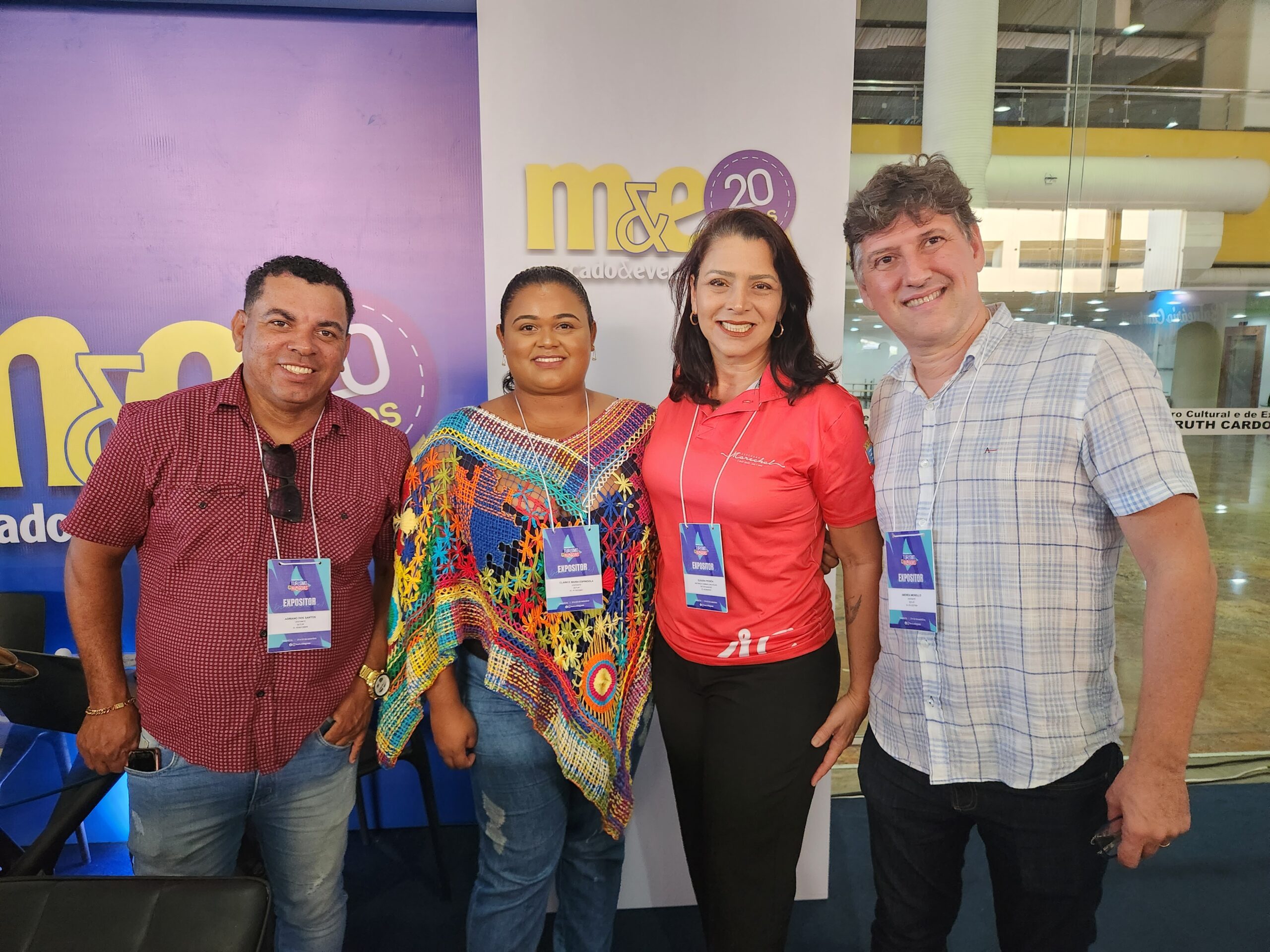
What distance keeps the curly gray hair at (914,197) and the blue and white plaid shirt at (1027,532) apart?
0.24 metres

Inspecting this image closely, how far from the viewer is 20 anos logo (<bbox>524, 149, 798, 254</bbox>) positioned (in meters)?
2.04

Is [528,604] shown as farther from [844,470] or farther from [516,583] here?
[844,470]

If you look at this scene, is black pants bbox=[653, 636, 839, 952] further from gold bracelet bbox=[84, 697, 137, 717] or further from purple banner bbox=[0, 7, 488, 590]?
purple banner bbox=[0, 7, 488, 590]

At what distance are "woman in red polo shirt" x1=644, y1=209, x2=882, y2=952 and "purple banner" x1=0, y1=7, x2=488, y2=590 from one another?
1.40 meters

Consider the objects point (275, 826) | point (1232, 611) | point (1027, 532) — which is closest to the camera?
point (1027, 532)

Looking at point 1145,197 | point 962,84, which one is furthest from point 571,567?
point 1145,197

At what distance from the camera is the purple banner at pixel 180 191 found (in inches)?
92.0

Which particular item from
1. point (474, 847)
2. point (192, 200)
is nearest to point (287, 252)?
point (192, 200)

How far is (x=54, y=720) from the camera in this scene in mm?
1899

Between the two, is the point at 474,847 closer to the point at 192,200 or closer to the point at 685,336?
the point at 685,336

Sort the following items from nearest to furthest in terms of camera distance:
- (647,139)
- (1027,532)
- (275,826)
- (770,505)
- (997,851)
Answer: (1027,532)
(997,851)
(770,505)
(275,826)
(647,139)

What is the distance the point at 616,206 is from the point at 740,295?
0.75m

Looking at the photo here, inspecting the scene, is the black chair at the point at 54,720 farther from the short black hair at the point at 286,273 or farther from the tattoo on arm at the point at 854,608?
the tattoo on arm at the point at 854,608

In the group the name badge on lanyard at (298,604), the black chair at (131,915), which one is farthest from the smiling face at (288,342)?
the black chair at (131,915)
